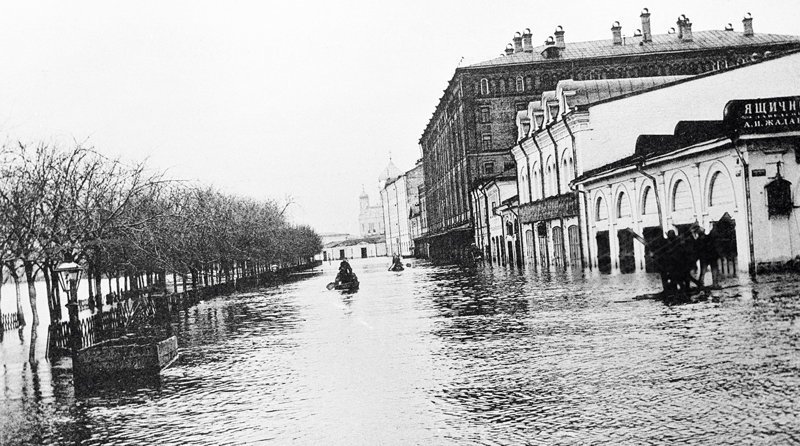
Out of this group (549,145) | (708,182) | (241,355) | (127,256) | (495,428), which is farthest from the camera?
(549,145)

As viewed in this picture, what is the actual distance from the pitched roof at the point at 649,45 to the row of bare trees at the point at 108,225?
24479 millimetres

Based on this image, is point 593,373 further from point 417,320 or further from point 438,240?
point 438,240

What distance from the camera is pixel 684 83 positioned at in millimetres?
35312

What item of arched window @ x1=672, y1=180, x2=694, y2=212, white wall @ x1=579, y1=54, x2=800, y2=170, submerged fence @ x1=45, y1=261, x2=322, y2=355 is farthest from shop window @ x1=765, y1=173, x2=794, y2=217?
submerged fence @ x1=45, y1=261, x2=322, y2=355

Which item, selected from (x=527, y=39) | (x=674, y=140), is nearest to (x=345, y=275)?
(x=674, y=140)

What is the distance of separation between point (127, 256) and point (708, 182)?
20.4m

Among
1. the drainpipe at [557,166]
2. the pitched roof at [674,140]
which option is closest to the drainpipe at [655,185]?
the pitched roof at [674,140]

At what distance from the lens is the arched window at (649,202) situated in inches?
1187

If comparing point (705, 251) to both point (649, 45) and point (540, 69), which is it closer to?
point (540, 69)

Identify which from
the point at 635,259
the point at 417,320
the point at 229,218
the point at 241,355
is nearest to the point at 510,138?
the point at 229,218

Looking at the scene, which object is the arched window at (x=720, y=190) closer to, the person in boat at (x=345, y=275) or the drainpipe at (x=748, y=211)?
the drainpipe at (x=748, y=211)

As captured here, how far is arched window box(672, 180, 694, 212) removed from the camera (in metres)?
27.1

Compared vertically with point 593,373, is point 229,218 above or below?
above

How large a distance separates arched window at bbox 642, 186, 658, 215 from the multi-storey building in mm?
38964
